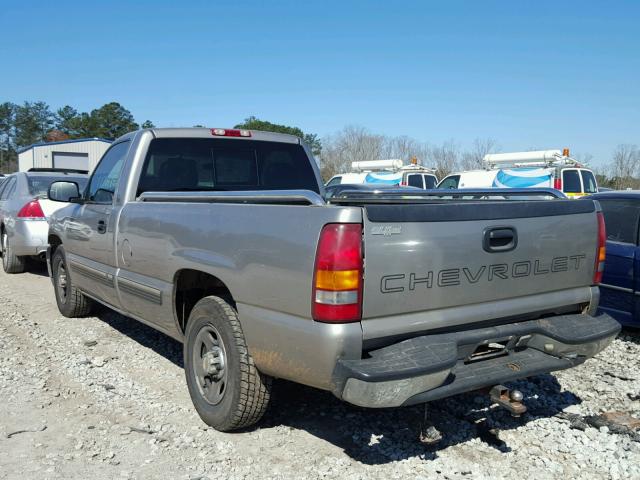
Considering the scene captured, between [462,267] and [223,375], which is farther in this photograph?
[223,375]

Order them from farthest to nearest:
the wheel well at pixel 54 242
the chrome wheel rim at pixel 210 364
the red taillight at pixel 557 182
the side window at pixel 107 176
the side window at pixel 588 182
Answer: the side window at pixel 588 182
the red taillight at pixel 557 182
the wheel well at pixel 54 242
the side window at pixel 107 176
the chrome wheel rim at pixel 210 364

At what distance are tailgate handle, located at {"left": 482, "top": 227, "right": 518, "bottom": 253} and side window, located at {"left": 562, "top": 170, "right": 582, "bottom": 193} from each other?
13.3 metres

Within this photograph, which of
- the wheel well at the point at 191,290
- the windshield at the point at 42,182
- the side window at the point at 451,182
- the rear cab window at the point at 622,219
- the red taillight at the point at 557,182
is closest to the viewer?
the wheel well at the point at 191,290

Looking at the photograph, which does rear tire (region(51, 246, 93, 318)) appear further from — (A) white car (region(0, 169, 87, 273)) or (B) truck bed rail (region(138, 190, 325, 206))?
(B) truck bed rail (region(138, 190, 325, 206))

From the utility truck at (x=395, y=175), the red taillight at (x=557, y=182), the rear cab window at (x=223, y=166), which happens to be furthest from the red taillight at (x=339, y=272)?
the utility truck at (x=395, y=175)

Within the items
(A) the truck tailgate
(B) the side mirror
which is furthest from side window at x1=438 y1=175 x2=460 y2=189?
(A) the truck tailgate

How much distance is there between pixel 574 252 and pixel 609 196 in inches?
115

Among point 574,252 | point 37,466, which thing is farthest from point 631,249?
point 37,466

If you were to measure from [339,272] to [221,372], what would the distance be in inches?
50.7

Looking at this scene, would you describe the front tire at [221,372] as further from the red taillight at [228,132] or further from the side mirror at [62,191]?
the side mirror at [62,191]

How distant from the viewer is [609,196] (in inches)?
240

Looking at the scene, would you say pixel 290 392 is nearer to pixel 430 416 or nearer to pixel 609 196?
pixel 430 416

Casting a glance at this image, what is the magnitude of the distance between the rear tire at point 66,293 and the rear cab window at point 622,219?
5.56 metres

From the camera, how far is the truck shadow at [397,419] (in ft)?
11.4
